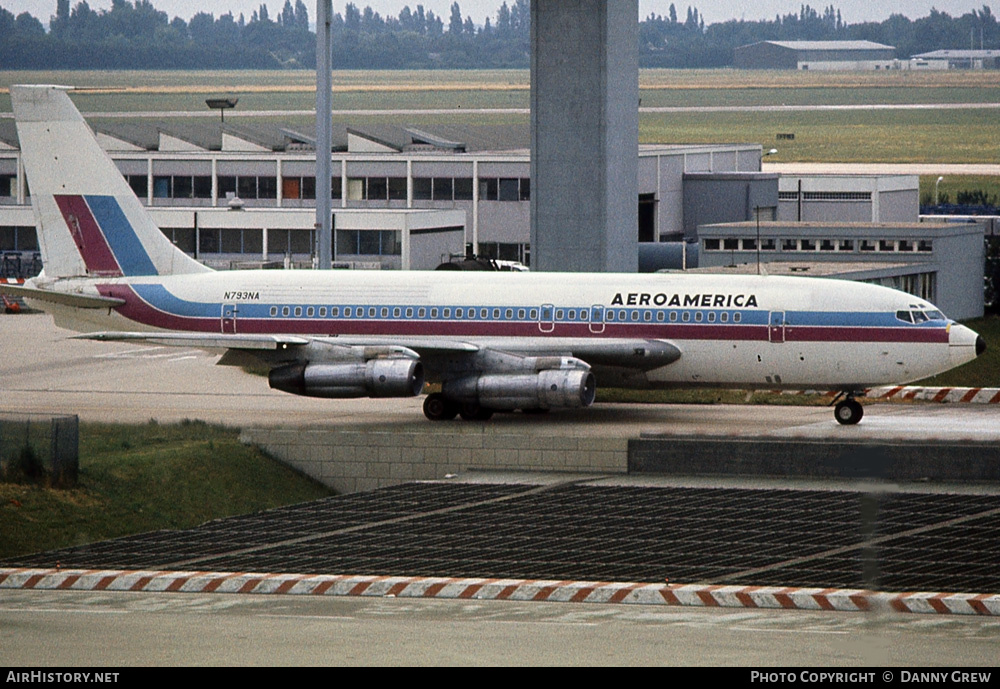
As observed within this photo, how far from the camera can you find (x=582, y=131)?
58.6 meters

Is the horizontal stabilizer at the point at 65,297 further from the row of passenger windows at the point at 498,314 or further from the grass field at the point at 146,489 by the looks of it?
the row of passenger windows at the point at 498,314

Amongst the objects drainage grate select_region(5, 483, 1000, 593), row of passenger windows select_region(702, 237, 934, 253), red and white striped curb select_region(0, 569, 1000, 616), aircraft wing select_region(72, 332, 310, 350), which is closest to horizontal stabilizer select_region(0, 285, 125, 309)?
aircraft wing select_region(72, 332, 310, 350)

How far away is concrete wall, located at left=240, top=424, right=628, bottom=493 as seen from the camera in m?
41.3

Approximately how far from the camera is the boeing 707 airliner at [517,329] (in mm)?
44344

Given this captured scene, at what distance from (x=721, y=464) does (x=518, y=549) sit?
27.8 ft

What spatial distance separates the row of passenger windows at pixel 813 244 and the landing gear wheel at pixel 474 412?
3354 cm

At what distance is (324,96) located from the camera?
62.0 metres

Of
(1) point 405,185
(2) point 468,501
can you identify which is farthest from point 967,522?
(1) point 405,185

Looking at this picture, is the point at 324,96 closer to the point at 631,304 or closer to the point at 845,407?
the point at 631,304

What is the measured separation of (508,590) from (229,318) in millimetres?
21261

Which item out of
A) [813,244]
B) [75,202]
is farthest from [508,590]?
[813,244]

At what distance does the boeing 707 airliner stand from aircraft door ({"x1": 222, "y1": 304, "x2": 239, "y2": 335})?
0.21 ft

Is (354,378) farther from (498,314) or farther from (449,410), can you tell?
(498,314)

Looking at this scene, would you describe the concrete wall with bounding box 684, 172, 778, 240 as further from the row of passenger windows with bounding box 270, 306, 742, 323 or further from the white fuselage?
the row of passenger windows with bounding box 270, 306, 742, 323
